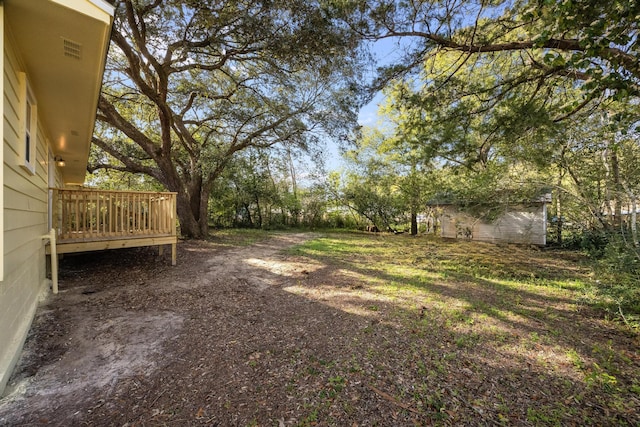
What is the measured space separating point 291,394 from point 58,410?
1.57 metres

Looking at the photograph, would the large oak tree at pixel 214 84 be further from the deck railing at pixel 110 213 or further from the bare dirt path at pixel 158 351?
the bare dirt path at pixel 158 351

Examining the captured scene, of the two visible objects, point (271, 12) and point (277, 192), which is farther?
point (277, 192)

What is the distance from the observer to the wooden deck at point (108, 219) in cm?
484

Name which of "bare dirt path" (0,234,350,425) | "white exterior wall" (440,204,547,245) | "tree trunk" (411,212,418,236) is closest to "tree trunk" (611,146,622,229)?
"white exterior wall" (440,204,547,245)

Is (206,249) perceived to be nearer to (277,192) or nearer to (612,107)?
(277,192)

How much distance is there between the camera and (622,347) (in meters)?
2.94

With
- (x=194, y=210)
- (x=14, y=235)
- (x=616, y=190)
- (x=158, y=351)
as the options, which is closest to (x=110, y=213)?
(x=14, y=235)

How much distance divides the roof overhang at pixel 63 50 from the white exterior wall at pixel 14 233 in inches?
5.0

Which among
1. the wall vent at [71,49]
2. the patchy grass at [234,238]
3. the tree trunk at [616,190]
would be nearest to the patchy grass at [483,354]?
the tree trunk at [616,190]

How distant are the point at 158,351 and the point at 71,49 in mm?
2858

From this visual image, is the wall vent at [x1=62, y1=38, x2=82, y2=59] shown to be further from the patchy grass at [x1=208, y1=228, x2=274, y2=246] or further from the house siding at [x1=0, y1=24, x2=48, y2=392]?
the patchy grass at [x1=208, y1=228, x2=274, y2=246]

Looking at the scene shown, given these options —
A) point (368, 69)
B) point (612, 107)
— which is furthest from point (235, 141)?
point (612, 107)

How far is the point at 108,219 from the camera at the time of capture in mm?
5672

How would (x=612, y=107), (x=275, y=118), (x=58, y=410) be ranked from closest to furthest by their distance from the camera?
(x=58, y=410) < (x=612, y=107) < (x=275, y=118)
